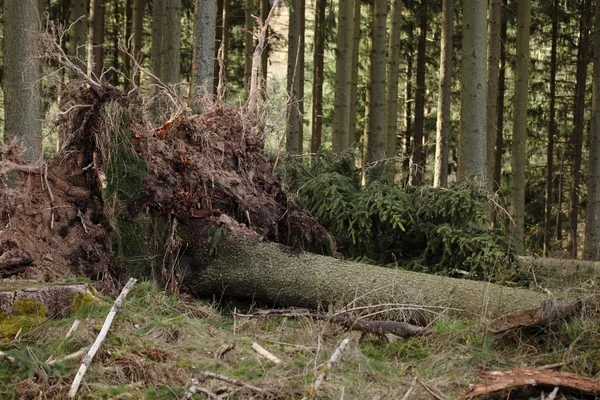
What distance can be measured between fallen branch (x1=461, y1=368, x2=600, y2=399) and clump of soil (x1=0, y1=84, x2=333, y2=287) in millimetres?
3648

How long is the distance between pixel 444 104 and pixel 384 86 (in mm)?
1497

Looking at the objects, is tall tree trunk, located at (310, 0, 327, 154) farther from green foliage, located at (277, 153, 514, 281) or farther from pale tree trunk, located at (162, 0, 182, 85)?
green foliage, located at (277, 153, 514, 281)

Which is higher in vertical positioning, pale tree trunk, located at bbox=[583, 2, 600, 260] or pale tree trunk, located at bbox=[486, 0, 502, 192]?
pale tree trunk, located at bbox=[486, 0, 502, 192]

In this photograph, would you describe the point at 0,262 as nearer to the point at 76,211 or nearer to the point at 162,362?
the point at 76,211

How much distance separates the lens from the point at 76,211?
7.41 metres

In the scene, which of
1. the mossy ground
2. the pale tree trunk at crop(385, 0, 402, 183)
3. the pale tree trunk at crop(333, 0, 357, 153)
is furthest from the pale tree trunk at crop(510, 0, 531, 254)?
the mossy ground

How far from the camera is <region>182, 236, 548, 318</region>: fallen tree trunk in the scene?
665 cm

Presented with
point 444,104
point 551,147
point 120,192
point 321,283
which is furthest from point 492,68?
point 120,192

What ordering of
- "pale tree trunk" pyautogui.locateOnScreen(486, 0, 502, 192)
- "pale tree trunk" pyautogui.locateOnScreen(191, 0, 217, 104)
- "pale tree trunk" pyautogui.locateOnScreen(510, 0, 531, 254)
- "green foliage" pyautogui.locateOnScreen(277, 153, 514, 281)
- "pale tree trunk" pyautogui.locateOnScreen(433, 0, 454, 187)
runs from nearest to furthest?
"green foliage" pyautogui.locateOnScreen(277, 153, 514, 281), "pale tree trunk" pyautogui.locateOnScreen(191, 0, 217, 104), "pale tree trunk" pyautogui.locateOnScreen(510, 0, 531, 254), "pale tree trunk" pyautogui.locateOnScreen(433, 0, 454, 187), "pale tree trunk" pyautogui.locateOnScreen(486, 0, 502, 192)

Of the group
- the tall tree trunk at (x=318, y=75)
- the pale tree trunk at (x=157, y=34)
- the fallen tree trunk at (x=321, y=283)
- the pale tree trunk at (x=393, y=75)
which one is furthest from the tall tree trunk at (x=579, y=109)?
the fallen tree trunk at (x=321, y=283)

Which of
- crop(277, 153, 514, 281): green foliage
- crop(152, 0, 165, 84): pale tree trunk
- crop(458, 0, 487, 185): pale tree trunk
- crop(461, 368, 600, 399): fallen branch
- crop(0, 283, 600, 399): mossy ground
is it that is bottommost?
crop(0, 283, 600, 399): mossy ground

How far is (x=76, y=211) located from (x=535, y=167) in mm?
19112

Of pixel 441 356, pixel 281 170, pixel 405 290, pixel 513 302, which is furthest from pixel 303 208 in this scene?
pixel 441 356

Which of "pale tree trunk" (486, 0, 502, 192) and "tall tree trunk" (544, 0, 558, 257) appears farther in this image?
"tall tree trunk" (544, 0, 558, 257)
